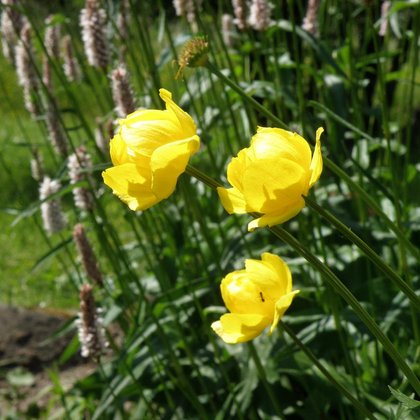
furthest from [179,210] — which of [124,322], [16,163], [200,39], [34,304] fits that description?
[16,163]

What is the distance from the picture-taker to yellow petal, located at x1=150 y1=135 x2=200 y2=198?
2.56 ft

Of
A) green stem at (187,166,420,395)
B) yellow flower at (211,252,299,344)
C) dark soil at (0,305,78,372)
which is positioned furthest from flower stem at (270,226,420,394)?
dark soil at (0,305,78,372)

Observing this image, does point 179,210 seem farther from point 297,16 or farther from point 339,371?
point 297,16

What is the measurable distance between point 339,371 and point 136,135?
1.08 m

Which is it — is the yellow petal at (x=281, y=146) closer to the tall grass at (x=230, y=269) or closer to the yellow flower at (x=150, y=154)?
the yellow flower at (x=150, y=154)

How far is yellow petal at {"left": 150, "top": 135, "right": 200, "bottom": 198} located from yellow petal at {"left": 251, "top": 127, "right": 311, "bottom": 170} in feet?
0.23

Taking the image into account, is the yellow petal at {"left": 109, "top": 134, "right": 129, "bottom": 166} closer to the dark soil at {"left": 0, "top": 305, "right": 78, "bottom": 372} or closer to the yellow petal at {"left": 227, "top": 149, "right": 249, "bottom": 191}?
the yellow petal at {"left": 227, "top": 149, "right": 249, "bottom": 191}

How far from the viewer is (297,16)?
3.44 meters

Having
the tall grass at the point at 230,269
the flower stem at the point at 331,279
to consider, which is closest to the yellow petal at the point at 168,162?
the flower stem at the point at 331,279

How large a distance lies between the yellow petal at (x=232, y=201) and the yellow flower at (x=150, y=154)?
0.05 meters

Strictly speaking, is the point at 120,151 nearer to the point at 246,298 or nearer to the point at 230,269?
the point at 246,298

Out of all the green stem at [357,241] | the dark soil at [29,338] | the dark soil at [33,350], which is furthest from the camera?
the dark soil at [29,338]

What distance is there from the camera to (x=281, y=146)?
0.78 metres

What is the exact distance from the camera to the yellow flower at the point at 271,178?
0.76 meters
